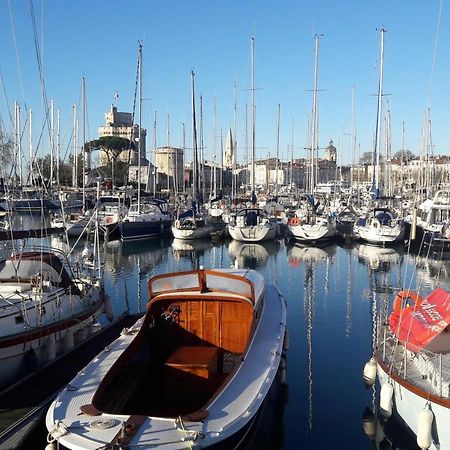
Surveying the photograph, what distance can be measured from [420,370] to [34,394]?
7.83m

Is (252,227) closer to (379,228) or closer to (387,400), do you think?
(379,228)

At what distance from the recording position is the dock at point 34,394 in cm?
1008

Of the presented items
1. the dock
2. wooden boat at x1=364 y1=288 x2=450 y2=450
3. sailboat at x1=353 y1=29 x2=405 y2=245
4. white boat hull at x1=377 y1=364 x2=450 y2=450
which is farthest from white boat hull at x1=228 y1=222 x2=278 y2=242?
white boat hull at x1=377 y1=364 x2=450 y2=450

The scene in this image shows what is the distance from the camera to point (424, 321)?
11.4 metres

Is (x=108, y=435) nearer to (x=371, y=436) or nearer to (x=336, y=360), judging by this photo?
(x=371, y=436)

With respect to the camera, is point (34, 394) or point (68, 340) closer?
point (34, 394)

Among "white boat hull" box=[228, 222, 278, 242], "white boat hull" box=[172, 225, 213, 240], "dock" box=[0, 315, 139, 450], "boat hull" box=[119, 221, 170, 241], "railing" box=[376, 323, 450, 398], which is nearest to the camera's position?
"railing" box=[376, 323, 450, 398]

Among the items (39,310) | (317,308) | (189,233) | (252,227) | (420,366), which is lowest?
(317,308)

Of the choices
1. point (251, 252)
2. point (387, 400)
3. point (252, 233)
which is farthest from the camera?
point (252, 233)

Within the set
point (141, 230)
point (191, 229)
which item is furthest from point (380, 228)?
point (141, 230)

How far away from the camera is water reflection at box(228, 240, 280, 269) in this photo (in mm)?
36031

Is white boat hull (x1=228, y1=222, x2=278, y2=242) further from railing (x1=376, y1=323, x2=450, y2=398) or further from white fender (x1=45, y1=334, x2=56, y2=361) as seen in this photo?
railing (x1=376, y1=323, x2=450, y2=398)

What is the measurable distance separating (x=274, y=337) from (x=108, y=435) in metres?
5.78

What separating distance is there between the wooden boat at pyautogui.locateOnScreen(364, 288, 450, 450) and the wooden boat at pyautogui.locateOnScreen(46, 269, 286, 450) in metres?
2.24
